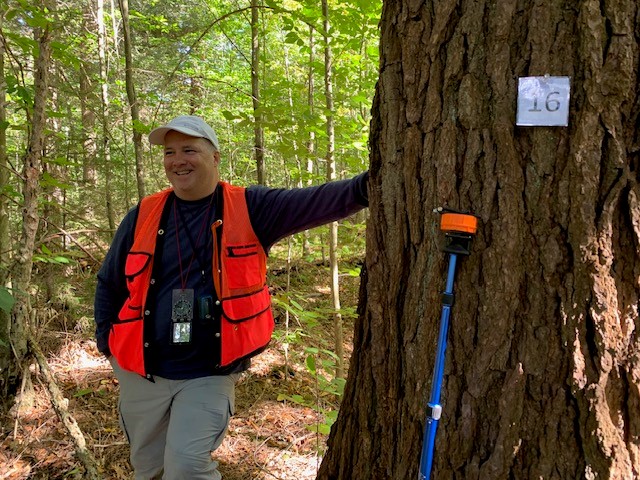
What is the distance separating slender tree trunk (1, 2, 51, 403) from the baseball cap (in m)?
1.50

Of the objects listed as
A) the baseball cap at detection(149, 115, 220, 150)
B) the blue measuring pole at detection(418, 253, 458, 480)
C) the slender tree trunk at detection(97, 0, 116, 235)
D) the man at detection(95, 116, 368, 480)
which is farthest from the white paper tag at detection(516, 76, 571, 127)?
the slender tree trunk at detection(97, 0, 116, 235)

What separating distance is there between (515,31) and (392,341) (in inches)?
38.2

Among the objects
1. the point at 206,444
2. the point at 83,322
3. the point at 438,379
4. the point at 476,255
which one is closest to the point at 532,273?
the point at 476,255

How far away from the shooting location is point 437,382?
4.06 ft

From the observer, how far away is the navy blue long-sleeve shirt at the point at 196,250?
7.74 ft

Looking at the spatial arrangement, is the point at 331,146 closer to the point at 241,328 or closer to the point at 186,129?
the point at 186,129

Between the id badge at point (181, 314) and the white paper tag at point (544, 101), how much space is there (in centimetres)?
189

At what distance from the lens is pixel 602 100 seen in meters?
1.10

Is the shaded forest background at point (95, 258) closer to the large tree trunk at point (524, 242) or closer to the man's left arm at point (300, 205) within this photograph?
the man's left arm at point (300, 205)

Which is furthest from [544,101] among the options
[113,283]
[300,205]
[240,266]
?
[113,283]

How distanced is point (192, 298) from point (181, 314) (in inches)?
4.2

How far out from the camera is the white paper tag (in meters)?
1.11

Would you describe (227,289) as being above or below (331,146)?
below

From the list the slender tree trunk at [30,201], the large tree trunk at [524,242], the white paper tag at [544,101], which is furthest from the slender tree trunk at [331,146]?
the white paper tag at [544,101]
